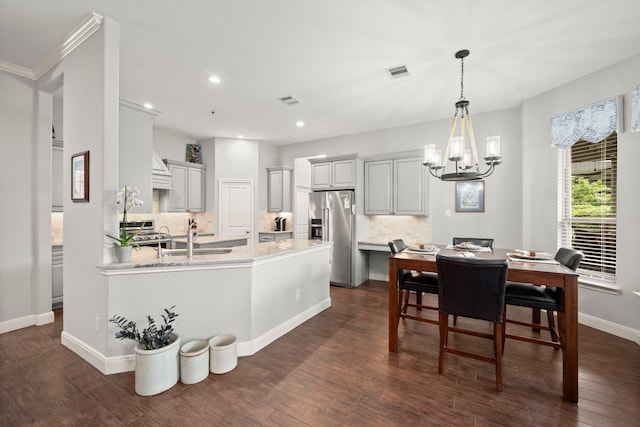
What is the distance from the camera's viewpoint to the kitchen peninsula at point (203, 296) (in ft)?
7.59

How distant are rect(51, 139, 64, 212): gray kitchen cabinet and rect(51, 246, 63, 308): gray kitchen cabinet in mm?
596

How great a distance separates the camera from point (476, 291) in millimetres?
2213

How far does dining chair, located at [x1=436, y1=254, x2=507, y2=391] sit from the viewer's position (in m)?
2.13

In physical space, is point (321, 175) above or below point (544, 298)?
above

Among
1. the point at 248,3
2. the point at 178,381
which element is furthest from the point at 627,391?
the point at 248,3

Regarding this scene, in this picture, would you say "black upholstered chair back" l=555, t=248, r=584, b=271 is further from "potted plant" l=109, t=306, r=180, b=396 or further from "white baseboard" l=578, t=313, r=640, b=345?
"potted plant" l=109, t=306, r=180, b=396

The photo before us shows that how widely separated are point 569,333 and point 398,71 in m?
2.95

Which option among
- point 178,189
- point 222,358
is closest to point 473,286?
point 222,358

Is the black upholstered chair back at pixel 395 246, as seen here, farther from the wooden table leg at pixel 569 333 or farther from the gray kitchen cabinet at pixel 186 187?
the gray kitchen cabinet at pixel 186 187

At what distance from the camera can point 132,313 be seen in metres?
2.32

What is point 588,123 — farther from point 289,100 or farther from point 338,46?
point 289,100

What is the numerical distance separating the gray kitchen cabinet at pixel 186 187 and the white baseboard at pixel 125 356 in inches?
119

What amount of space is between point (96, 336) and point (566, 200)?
5.52 meters

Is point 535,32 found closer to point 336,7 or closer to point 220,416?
point 336,7
